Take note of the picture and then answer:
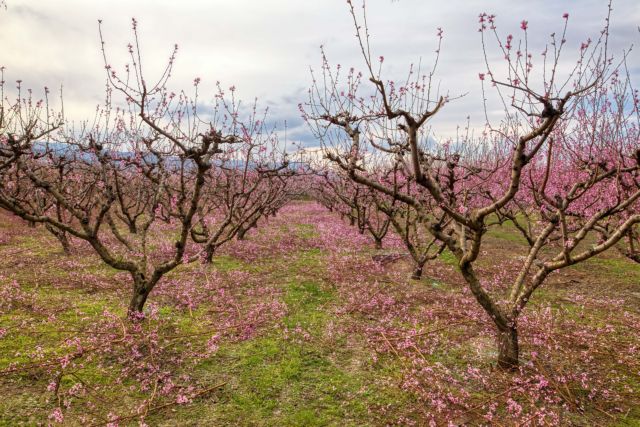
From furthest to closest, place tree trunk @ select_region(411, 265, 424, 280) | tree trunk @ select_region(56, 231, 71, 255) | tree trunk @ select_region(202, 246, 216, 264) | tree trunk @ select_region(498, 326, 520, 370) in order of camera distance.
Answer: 1. tree trunk @ select_region(56, 231, 71, 255)
2. tree trunk @ select_region(202, 246, 216, 264)
3. tree trunk @ select_region(411, 265, 424, 280)
4. tree trunk @ select_region(498, 326, 520, 370)

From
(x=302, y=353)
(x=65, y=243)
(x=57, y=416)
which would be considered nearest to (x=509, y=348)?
(x=302, y=353)

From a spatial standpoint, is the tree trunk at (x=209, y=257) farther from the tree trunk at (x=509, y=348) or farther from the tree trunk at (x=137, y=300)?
the tree trunk at (x=509, y=348)

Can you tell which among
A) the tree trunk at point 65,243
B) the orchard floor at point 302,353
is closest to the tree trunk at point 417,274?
the orchard floor at point 302,353

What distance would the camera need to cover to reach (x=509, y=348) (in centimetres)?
676

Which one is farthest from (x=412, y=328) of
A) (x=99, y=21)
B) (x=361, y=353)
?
(x=99, y=21)

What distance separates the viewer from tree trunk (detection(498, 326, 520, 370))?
671 centimetres

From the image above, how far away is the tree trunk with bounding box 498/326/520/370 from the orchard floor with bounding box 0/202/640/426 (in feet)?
0.61

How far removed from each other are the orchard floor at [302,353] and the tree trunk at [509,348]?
0.19m

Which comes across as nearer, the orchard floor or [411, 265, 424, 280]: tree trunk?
the orchard floor

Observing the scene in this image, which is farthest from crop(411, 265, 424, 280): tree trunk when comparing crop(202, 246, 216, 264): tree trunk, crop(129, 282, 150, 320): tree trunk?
crop(129, 282, 150, 320): tree trunk

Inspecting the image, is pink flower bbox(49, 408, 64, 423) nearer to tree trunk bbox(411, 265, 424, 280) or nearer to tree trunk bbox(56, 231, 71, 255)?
tree trunk bbox(411, 265, 424, 280)

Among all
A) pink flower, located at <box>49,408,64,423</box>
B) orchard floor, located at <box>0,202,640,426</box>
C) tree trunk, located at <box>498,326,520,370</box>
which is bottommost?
orchard floor, located at <box>0,202,640,426</box>

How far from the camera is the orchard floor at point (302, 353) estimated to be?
578 cm

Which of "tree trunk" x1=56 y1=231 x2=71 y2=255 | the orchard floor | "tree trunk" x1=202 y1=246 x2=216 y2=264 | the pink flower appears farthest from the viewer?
"tree trunk" x1=56 y1=231 x2=71 y2=255
